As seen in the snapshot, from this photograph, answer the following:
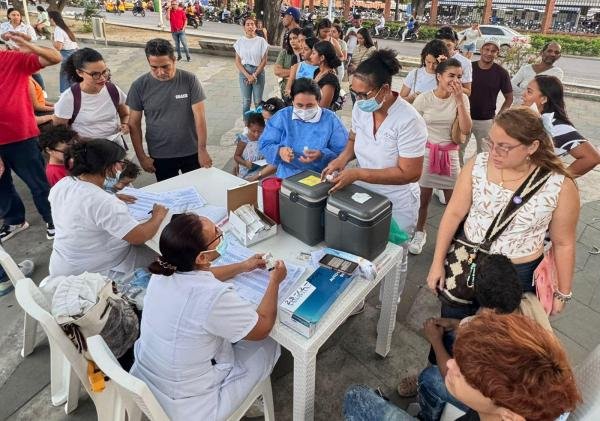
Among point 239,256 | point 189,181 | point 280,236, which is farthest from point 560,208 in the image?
point 189,181

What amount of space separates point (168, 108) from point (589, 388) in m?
2.93

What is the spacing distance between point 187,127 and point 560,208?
2.56 meters

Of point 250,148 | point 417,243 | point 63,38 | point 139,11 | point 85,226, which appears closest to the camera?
point 85,226

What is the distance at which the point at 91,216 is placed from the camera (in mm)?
1995

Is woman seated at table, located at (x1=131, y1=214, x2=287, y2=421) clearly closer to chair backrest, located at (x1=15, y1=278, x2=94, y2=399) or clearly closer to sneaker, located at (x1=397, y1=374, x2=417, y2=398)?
chair backrest, located at (x1=15, y1=278, x2=94, y2=399)

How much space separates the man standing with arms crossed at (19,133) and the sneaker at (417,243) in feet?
10.3

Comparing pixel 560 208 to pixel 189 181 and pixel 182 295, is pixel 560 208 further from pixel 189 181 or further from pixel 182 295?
pixel 189 181

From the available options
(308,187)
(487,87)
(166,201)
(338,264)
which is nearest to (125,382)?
(338,264)

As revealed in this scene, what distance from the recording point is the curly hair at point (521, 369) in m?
0.96

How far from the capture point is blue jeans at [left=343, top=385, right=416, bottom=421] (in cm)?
145

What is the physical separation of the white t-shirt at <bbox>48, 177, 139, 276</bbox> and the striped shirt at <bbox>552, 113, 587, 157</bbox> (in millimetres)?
2480

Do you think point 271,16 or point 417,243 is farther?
point 271,16

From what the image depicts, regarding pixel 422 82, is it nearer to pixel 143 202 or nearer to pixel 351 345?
pixel 351 345

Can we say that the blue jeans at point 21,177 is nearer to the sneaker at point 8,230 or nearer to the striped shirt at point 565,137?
the sneaker at point 8,230
